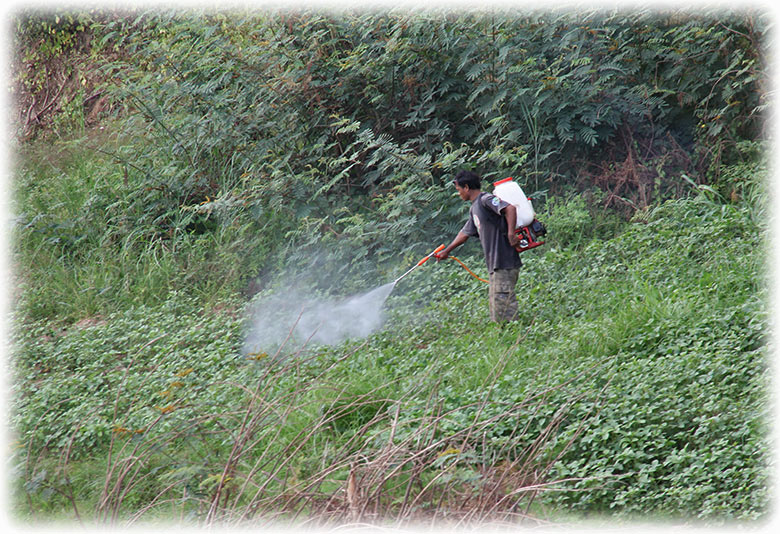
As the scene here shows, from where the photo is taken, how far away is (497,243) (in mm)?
A: 6828

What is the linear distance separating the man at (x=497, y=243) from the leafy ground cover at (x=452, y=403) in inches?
11.0

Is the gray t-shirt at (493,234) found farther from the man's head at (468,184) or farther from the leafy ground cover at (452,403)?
the leafy ground cover at (452,403)

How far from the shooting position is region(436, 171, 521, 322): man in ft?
22.3

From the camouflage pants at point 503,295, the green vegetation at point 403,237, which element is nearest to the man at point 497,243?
the camouflage pants at point 503,295

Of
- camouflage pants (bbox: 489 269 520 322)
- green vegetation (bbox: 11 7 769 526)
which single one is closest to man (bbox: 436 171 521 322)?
camouflage pants (bbox: 489 269 520 322)

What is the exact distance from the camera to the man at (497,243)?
6.80m

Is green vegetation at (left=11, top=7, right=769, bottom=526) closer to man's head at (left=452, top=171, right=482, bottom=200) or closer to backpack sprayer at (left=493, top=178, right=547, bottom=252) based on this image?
backpack sprayer at (left=493, top=178, right=547, bottom=252)

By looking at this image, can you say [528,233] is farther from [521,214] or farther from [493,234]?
[493,234]

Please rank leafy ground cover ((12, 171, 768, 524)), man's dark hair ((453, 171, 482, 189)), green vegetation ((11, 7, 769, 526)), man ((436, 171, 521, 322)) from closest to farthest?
leafy ground cover ((12, 171, 768, 524))
green vegetation ((11, 7, 769, 526))
man ((436, 171, 521, 322))
man's dark hair ((453, 171, 482, 189))

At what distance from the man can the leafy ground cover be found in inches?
11.0

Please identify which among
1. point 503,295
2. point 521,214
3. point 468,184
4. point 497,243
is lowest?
point 503,295

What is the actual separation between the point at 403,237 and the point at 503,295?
2.56 metres

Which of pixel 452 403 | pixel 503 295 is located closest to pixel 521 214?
pixel 503 295

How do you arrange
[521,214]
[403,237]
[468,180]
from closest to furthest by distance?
[521,214] < [468,180] < [403,237]
